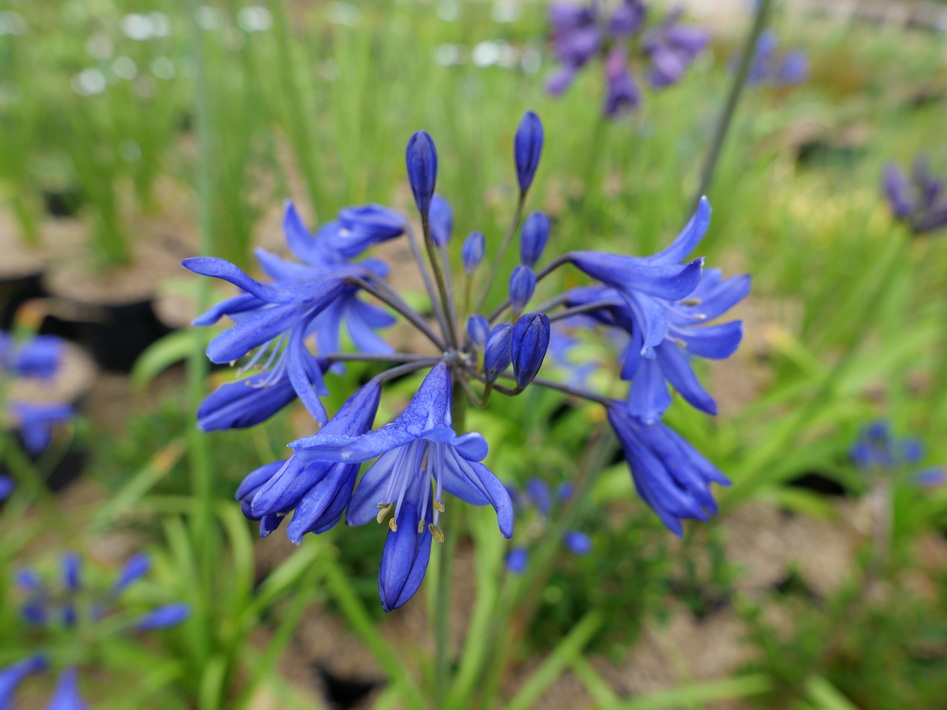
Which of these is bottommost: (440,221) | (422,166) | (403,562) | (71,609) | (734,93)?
(71,609)

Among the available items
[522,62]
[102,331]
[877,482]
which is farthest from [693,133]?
[102,331]

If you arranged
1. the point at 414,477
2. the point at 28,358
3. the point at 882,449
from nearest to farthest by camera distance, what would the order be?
the point at 414,477, the point at 882,449, the point at 28,358

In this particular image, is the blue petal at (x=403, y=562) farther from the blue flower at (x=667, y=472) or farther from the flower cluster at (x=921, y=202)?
the flower cluster at (x=921, y=202)

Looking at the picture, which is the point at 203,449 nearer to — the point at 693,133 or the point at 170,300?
A: the point at 170,300

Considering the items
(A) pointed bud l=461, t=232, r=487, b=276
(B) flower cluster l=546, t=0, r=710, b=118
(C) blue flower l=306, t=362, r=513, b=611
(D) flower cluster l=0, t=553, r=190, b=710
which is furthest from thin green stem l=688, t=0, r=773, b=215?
(D) flower cluster l=0, t=553, r=190, b=710

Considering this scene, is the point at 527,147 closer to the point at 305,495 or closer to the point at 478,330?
the point at 478,330

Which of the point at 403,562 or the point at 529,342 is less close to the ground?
the point at 529,342

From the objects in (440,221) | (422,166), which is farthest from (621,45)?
(422,166)
